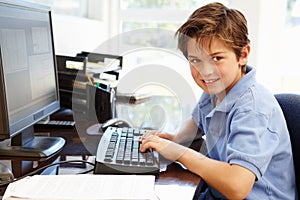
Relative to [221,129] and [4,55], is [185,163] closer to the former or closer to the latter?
[221,129]

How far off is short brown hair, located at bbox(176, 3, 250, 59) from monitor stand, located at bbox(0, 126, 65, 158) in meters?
0.49

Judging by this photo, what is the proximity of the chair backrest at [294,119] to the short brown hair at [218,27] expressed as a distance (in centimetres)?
21

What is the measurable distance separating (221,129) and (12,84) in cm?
57

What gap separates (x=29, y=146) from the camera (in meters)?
1.08

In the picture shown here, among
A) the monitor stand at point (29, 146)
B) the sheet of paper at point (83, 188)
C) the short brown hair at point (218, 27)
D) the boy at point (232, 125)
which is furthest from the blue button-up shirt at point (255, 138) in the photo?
the monitor stand at point (29, 146)

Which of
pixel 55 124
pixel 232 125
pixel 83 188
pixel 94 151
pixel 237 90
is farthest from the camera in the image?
pixel 55 124

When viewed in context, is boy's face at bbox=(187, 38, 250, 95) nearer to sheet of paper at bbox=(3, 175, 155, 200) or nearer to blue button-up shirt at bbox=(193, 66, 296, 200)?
blue button-up shirt at bbox=(193, 66, 296, 200)

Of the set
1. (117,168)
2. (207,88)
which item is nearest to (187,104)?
(207,88)

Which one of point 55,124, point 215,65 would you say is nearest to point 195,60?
point 215,65

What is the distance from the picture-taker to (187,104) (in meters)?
1.45

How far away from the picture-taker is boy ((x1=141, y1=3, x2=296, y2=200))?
33.9 inches

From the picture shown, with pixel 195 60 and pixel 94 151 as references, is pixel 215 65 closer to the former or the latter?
pixel 195 60

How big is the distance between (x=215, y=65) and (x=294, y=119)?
11.1 inches

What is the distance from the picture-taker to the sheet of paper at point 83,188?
74 cm
